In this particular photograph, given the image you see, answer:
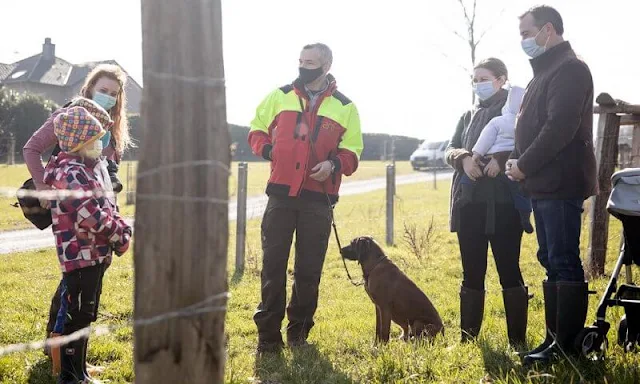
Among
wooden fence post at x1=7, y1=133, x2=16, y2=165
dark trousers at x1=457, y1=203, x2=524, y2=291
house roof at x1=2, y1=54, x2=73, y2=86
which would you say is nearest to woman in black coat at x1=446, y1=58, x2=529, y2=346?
dark trousers at x1=457, y1=203, x2=524, y2=291

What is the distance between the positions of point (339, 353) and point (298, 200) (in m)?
1.15

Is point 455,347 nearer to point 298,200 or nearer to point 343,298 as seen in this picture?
point 298,200

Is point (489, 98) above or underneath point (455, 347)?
above

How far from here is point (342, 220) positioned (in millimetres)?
16156

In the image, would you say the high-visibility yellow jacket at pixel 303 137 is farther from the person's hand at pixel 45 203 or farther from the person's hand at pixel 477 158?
the person's hand at pixel 45 203

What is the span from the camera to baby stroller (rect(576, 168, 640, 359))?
4113 mm

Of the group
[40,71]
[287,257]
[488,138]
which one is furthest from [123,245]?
[40,71]

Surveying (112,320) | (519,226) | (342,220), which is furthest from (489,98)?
(342,220)

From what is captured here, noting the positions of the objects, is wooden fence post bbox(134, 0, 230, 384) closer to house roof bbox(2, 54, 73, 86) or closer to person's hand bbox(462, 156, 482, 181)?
person's hand bbox(462, 156, 482, 181)

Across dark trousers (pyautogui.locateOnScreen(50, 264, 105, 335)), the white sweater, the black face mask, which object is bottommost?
dark trousers (pyautogui.locateOnScreen(50, 264, 105, 335))

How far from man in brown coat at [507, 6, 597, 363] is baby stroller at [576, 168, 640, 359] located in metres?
0.11

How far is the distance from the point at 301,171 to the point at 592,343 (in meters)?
2.25

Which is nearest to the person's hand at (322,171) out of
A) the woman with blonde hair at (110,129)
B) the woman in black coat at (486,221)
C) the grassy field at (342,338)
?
the woman in black coat at (486,221)

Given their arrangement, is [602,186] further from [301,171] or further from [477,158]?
[301,171]
